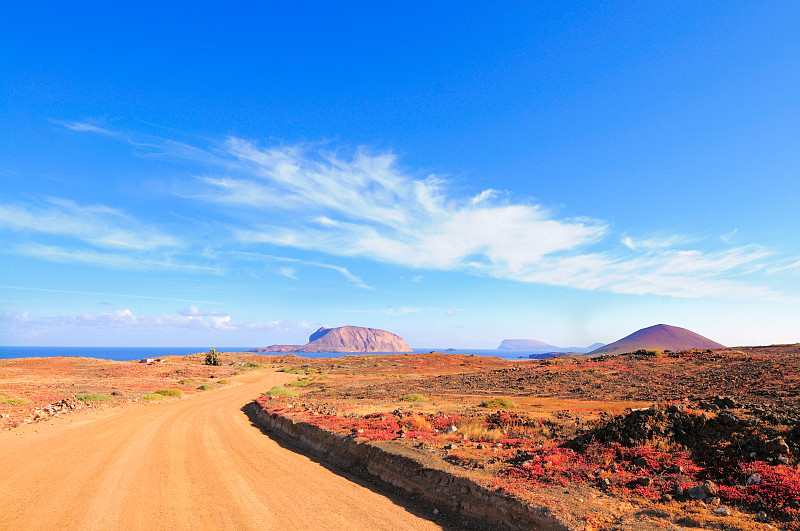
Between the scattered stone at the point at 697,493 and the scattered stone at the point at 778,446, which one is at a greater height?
the scattered stone at the point at 778,446

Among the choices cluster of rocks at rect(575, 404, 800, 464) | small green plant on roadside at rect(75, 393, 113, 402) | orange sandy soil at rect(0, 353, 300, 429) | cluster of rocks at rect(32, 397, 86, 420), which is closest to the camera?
cluster of rocks at rect(575, 404, 800, 464)

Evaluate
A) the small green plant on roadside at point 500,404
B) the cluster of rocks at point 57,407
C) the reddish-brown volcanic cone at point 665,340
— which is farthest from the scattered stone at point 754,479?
the reddish-brown volcanic cone at point 665,340

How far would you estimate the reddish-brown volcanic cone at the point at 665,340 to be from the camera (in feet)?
554

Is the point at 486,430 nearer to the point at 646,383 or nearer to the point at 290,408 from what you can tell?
the point at 290,408

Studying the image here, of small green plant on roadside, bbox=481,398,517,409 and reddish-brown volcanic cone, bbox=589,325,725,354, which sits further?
reddish-brown volcanic cone, bbox=589,325,725,354

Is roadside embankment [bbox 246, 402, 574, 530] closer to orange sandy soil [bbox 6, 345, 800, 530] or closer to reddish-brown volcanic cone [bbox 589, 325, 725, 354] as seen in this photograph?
orange sandy soil [bbox 6, 345, 800, 530]

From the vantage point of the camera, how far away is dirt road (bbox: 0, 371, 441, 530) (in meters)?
9.16

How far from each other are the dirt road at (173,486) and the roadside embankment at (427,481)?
1020 millimetres

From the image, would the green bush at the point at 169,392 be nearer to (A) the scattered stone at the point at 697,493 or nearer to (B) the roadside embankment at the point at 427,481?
(B) the roadside embankment at the point at 427,481

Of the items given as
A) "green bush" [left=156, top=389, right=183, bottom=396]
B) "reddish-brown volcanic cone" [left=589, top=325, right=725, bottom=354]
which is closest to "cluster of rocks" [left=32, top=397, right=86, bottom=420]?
"green bush" [left=156, top=389, right=183, bottom=396]

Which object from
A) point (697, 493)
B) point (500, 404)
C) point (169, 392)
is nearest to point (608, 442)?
point (697, 493)

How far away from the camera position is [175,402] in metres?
35.0

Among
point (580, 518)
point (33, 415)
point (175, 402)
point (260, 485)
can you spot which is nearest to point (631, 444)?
point (580, 518)

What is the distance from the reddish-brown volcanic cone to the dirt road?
181 metres
